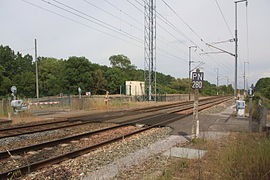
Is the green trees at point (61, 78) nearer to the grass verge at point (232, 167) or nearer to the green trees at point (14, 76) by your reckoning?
the green trees at point (14, 76)

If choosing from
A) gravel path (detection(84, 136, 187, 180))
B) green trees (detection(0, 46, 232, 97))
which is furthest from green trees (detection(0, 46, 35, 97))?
gravel path (detection(84, 136, 187, 180))

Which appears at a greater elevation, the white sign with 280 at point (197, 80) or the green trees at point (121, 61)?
the green trees at point (121, 61)

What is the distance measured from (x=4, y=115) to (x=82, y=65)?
51507mm

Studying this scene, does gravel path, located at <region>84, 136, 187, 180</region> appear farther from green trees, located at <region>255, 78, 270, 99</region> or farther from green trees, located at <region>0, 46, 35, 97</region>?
green trees, located at <region>0, 46, 35, 97</region>

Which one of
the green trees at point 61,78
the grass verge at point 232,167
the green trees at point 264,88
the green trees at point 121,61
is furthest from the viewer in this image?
the green trees at point 121,61

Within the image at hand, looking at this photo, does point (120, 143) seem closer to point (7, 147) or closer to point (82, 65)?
point (7, 147)

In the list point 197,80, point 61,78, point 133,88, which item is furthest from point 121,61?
point 197,80

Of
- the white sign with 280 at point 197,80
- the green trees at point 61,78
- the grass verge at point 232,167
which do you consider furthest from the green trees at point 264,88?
the grass verge at point 232,167

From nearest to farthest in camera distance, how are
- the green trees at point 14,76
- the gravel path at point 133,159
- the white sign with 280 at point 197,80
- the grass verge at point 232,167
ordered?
the grass verge at point 232,167
the gravel path at point 133,159
the white sign with 280 at point 197,80
the green trees at point 14,76

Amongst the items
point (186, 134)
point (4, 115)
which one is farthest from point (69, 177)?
point (4, 115)

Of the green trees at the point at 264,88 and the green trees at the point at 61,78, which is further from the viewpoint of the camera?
the green trees at the point at 61,78

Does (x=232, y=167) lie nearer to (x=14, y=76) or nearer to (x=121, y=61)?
(x=14, y=76)

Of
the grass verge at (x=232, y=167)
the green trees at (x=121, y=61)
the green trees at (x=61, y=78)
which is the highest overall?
the green trees at (x=121, y=61)

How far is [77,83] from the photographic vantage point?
68.3 m
